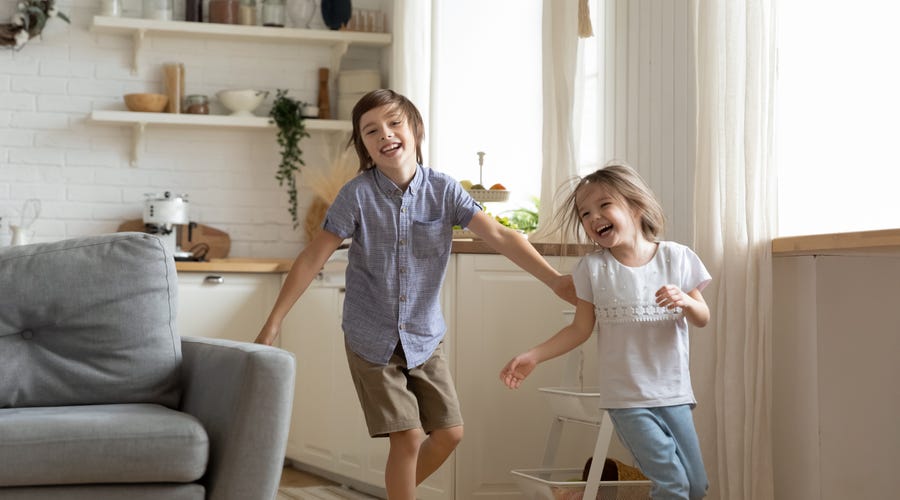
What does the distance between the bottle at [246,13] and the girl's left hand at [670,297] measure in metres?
Answer: 3.35

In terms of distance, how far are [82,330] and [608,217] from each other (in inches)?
48.5

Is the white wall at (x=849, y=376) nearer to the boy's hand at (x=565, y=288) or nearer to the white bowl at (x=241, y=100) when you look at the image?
the boy's hand at (x=565, y=288)

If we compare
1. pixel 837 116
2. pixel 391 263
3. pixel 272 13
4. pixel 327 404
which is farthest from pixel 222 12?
pixel 837 116

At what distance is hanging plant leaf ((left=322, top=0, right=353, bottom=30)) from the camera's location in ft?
16.5

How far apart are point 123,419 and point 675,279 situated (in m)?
1.17

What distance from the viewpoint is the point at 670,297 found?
2.11m

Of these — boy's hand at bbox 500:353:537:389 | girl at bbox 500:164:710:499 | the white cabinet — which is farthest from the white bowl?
boy's hand at bbox 500:353:537:389

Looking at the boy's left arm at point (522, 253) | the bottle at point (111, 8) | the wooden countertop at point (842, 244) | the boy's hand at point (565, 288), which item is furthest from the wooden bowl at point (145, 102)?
the wooden countertop at point (842, 244)

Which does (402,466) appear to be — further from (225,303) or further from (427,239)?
(225,303)

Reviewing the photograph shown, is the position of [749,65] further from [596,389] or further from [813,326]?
[596,389]

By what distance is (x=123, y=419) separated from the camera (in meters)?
2.12

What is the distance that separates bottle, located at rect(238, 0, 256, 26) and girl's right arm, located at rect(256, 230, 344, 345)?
8.96ft

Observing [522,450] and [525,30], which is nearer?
[522,450]

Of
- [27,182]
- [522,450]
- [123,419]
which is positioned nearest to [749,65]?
[522,450]
